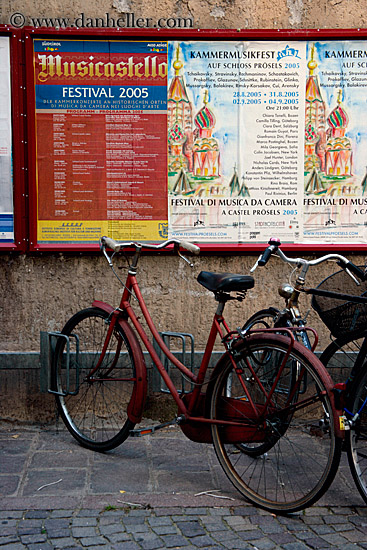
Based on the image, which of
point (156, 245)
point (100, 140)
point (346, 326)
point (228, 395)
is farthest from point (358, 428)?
point (100, 140)

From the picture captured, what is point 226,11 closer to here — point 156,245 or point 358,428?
point 156,245

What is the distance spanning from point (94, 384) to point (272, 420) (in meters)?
1.60

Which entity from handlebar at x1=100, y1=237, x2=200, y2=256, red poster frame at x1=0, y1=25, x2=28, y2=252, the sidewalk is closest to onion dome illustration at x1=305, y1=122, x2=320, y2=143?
handlebar at x1=100, y1=237, x2=200, y2=256

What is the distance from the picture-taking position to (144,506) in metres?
3.65

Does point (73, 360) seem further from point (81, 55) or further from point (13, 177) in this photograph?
point (81, 55)

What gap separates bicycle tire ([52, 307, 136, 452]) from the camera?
14.5ft

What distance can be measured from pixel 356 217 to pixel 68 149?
2267mm

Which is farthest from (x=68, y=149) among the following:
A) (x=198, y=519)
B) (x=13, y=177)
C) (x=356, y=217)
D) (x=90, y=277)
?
(x=198, y=519)

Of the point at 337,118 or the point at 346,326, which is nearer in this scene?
the point at 346,326

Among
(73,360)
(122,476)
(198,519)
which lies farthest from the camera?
(73,360)

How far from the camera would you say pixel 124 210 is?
498cm

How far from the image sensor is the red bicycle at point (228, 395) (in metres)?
3.56
